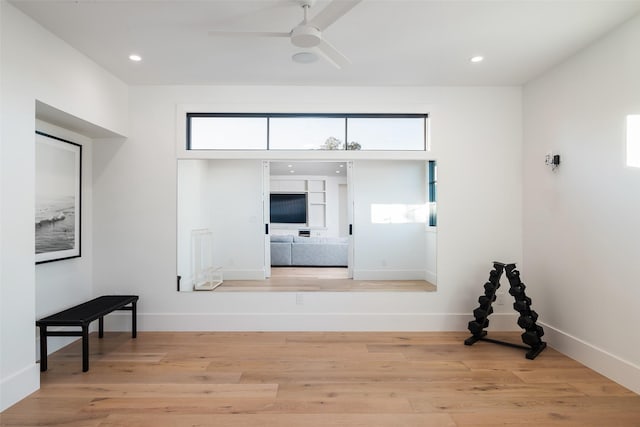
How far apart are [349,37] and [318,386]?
277cm

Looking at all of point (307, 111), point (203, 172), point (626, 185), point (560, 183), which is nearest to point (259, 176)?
point (203, 172)

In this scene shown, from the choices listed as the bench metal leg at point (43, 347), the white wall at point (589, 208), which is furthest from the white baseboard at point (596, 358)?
the bench metal leg at point (43, 347)

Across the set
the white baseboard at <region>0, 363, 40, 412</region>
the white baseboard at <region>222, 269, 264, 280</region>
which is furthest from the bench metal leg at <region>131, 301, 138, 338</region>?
the white baseboard at <region>222, 269, 264, 280</region>

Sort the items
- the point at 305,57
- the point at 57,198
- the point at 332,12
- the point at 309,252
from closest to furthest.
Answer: the point at 332,12 < the point at 305,57 < the point at 57,198 < the point at 309,252

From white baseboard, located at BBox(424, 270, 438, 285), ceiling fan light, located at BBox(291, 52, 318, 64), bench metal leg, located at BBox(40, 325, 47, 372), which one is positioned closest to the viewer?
bench metal leg, located at BBox(40, 325, 47, 372)

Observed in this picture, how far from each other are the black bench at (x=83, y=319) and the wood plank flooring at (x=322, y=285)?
1.00 m

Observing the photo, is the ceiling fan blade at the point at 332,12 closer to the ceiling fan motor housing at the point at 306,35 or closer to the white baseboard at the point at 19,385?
the ceiling fan motor housing at the point at 306,35

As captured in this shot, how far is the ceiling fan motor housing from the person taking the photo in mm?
2193

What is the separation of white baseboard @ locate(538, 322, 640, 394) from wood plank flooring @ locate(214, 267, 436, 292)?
3.95 ft

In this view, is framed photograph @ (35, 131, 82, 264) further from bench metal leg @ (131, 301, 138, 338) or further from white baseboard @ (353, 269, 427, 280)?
white baseboard @ (353, 269, 427, 280)

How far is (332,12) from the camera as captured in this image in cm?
204

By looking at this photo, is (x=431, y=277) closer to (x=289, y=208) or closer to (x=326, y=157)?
(x=326, y=157)

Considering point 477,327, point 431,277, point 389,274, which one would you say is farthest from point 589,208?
point 389,274

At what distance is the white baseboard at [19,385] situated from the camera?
2.29 metres
